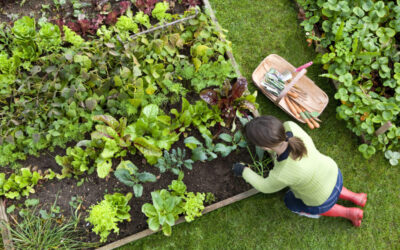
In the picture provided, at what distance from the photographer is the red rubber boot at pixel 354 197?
346 cm

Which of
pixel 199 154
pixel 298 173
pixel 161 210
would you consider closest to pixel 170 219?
A: pixel 161 210

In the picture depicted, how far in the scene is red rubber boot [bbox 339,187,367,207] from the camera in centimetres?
346

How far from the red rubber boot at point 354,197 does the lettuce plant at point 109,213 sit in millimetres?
2248

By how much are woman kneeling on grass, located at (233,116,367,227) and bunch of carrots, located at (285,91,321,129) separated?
0.69 meters

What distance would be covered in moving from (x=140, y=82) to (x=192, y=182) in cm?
116

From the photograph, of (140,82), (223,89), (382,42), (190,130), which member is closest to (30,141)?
(140,82)

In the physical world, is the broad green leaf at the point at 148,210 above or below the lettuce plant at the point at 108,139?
below

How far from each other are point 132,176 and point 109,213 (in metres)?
0.42

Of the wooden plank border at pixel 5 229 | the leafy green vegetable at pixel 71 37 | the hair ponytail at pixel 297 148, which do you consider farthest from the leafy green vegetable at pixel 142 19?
the wooden plank border at pixel 5 229

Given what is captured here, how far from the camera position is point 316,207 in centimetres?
318

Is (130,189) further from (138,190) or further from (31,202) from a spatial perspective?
(31,202)

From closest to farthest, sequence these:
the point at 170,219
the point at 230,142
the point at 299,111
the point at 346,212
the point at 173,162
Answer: the point at 170,219
the point at 173,162
the point at 346,212
the point at 230,142
the point at 299,111

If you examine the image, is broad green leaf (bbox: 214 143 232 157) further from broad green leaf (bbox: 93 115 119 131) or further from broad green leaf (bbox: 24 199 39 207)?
broad green leaf (bbox: 24 199 39 207)

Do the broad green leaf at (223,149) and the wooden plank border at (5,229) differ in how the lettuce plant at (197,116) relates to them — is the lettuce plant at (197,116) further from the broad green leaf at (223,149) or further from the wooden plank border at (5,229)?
the wooden plank border at (5,229)
